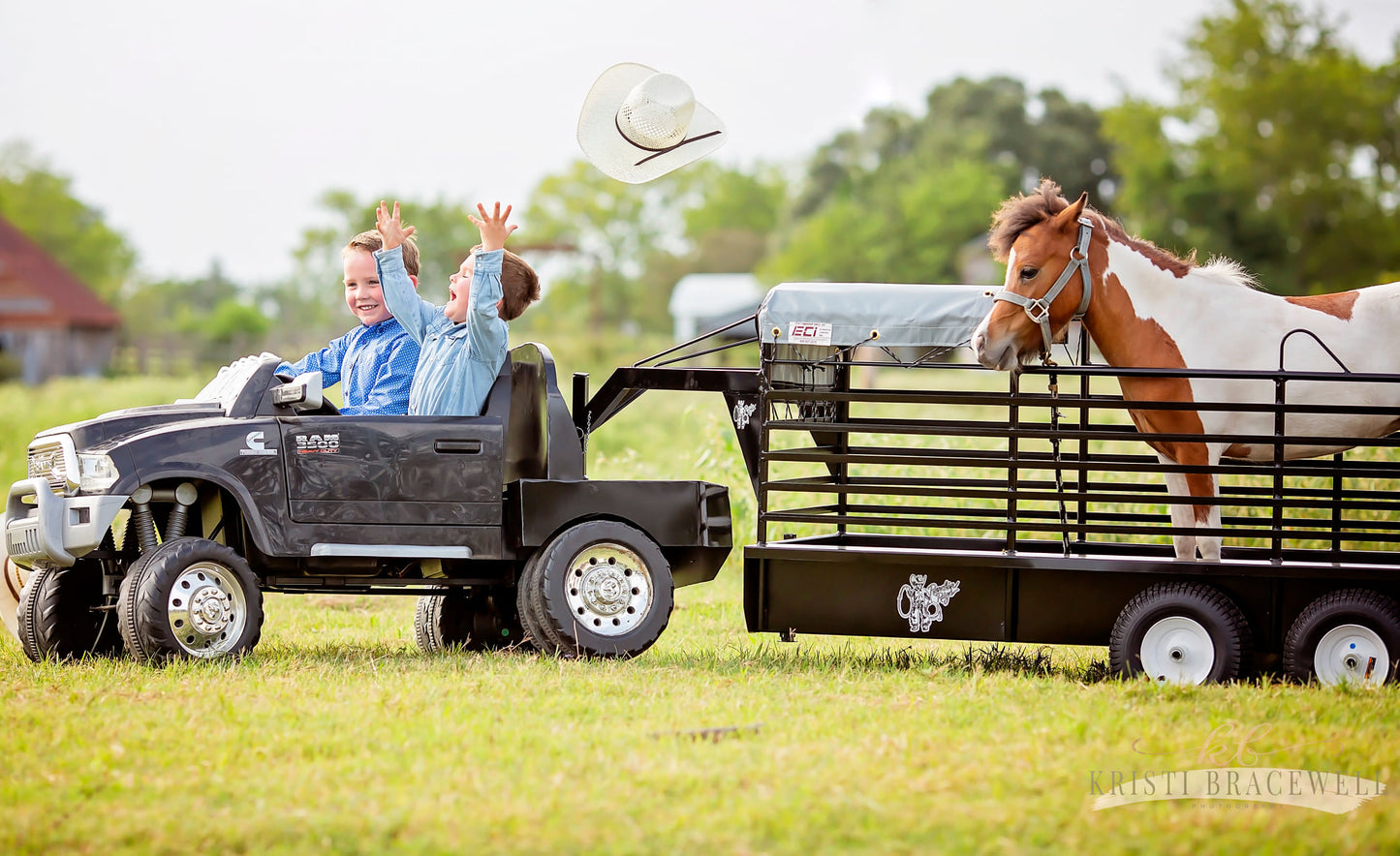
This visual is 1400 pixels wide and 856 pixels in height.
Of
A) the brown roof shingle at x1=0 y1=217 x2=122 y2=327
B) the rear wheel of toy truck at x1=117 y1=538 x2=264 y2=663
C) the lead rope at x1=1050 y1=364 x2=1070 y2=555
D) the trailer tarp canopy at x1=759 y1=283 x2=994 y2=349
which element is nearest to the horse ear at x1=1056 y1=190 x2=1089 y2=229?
the trailer tarp canopy at x1=759 y1=283 x2=994 y2=349

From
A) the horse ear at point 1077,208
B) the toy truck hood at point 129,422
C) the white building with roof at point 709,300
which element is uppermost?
the white building with roof at point 709,300

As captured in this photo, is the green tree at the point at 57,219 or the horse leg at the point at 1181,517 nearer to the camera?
the horse leg at the point at 1181,517

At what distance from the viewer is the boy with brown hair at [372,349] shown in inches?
255

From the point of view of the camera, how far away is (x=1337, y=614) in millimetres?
5652

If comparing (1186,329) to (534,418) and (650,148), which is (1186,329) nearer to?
(650,148)

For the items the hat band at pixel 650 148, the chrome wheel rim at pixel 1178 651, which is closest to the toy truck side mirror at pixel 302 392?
the hat band at pixel 650 148

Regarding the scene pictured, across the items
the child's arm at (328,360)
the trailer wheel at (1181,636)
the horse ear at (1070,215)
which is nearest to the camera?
the trailer wheel at (1181,636)

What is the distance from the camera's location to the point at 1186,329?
6.12 m

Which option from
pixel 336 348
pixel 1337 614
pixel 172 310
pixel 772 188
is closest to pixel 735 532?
pixel 336 348

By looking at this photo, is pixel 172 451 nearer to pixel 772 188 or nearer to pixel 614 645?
pixel 614 645

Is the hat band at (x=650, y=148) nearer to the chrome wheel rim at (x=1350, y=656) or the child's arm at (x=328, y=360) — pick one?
the child's arm at (x=328, y=360)

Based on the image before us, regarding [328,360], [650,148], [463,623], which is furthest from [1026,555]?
[328,360]

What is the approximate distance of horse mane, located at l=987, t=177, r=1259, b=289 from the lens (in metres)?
6.15

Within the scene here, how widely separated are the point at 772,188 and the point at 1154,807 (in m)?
87.5
